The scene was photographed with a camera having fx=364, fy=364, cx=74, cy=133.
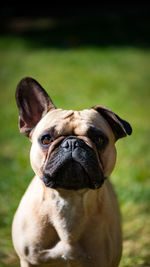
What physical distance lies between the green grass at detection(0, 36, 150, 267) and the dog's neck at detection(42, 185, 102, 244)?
2.92ft

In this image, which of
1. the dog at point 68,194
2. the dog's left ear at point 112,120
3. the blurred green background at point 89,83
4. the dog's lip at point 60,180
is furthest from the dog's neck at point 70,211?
the blurred green background at point 89,83

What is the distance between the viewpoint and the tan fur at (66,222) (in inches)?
90.6

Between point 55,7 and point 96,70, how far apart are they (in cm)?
595

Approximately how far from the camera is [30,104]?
8.58 ft

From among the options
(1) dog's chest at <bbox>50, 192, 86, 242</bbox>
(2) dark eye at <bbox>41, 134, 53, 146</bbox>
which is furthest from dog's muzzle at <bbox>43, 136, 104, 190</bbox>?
(1) dog's chest at <bbox>50, 192, 86, 242</bbox>

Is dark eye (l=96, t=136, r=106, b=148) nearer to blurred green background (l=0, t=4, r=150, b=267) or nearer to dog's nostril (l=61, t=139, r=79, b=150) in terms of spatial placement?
dog's nostril (l=61, t=139, r=79, b=150)

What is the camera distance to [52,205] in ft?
7.75

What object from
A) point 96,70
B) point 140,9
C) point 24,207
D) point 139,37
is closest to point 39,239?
point 24,207

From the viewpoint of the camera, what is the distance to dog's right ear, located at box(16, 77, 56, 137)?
2.51 m

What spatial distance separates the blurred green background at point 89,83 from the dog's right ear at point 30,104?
1.25 m

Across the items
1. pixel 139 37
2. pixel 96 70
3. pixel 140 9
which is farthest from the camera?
pixel 140 9

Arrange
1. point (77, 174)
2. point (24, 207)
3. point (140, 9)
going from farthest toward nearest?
point (140, 9) < point (24, 207) < point (77, 174)

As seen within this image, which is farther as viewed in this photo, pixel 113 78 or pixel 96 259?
pixel 113 78

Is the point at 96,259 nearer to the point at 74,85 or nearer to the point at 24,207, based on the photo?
the point at 24,207
